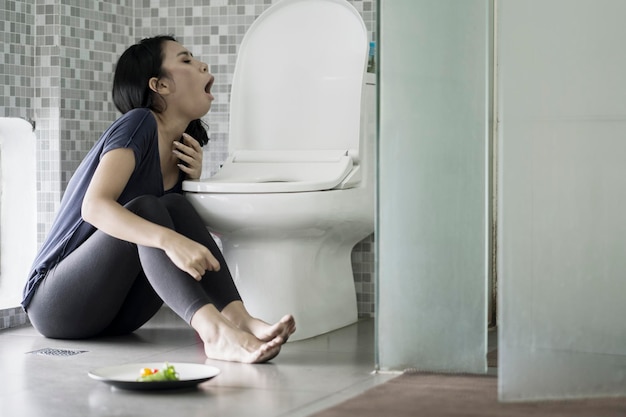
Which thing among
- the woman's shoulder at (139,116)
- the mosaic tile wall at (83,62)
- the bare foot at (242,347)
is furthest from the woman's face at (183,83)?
the bare foot at (242,347)

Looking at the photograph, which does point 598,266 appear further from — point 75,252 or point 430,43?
point 75,252

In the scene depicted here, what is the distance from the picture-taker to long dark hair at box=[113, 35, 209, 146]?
2.73 metres

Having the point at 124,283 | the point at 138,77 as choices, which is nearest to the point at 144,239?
the point at 124,283

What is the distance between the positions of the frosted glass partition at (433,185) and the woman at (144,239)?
302 mm

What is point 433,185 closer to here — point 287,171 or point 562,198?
point 562,198

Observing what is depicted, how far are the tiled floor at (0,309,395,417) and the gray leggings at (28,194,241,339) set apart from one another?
0.24 feet

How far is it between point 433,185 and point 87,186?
3.12ft

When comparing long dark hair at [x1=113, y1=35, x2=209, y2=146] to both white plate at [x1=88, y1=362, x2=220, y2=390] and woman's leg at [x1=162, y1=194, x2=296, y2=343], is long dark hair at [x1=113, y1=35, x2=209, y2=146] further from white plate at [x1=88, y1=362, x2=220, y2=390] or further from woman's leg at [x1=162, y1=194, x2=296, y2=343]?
white plate at [x1=88, y1=362, x2=220, y2=390]

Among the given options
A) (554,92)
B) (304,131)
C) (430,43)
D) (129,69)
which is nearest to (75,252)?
(129,69)

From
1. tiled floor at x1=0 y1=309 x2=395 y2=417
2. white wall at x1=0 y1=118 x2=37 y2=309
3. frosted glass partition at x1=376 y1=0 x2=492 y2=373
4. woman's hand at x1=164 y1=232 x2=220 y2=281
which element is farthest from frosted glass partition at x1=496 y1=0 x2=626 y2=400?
white wall at x1=0 y1=118 x2=37 y2=309

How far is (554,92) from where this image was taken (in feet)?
5.98

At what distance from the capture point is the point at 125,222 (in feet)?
7.74

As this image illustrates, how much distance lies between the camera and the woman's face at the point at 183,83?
9.08 ft

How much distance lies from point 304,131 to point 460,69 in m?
0.94
